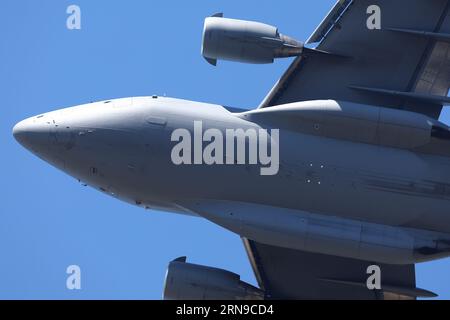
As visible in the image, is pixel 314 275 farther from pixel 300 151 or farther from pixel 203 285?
pixel 300 151

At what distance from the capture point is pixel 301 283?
26.5m

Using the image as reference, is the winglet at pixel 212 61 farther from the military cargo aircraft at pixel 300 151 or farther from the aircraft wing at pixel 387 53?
the aircraft wing at pixel 387 53

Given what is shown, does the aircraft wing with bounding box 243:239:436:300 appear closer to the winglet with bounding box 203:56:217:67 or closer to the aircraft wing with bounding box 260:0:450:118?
the aircraft wing with bounding box 260:0:450:118

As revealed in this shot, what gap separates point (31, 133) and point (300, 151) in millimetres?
7028

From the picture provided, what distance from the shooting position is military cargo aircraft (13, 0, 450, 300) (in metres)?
23.9

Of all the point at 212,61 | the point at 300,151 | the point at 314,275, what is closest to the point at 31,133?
the point at 212,61

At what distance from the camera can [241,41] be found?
79.8 feet

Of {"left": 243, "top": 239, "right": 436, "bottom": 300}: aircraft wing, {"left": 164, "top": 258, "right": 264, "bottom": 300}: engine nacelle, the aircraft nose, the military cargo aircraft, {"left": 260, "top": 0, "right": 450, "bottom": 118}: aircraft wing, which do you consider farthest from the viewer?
{"left": 243, "top": 239, "right": 436, "bottom": 300}: aircraft wing

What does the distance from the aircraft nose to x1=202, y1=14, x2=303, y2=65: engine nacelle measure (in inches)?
182

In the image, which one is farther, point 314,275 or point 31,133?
point 314,275

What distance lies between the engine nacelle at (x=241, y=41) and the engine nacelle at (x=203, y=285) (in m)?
5.79

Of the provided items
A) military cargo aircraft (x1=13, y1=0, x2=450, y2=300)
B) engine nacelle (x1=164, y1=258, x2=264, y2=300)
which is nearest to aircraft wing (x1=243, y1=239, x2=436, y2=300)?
engine nacelle (x1=164, y1=258, x2=264, y2=300)

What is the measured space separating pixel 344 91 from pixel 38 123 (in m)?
8.17
